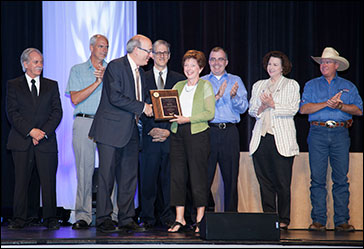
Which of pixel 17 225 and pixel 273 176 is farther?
pixel 273 176

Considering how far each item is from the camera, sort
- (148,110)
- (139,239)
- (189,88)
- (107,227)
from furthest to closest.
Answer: (189,88)
(148,110)
(107,227)
(139,239)

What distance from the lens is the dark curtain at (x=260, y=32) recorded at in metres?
6.43

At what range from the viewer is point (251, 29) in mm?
6473

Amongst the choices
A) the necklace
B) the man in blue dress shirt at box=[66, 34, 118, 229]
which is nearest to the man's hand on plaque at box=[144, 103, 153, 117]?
the necklace

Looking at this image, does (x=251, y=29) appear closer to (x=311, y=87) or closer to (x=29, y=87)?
(x=311, y=87)

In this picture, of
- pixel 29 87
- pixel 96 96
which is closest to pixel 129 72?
pixel 96 96

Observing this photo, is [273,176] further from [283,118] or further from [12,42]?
[12,42]

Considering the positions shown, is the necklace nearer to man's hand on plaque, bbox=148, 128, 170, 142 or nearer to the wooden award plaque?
the wooden award plaque

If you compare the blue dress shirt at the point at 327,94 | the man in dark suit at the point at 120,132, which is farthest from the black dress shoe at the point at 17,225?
the blue dress shirt at the point at 327,94

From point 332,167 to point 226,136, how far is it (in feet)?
4.17

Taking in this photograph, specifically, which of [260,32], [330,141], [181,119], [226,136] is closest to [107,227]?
[181,119]

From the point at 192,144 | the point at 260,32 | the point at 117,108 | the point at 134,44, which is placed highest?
the point at 260,32

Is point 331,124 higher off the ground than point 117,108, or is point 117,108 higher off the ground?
point 117,108

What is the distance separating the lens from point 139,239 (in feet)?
13.8
